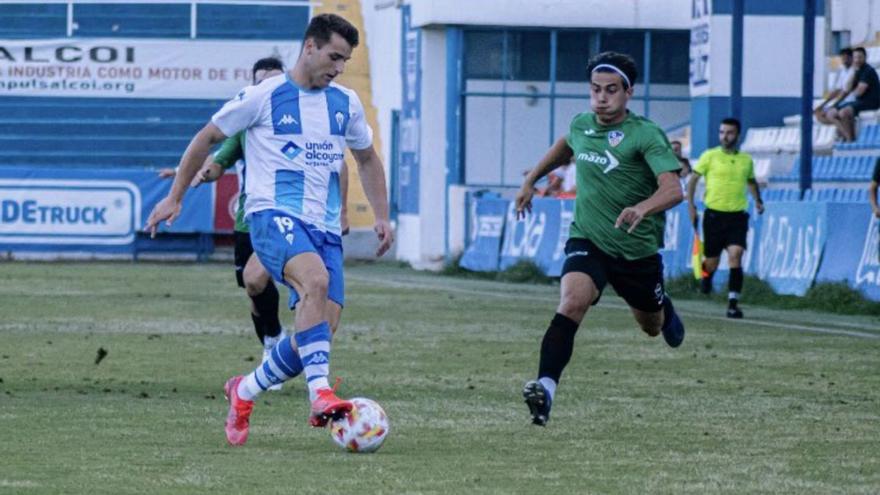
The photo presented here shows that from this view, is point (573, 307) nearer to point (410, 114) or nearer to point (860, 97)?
point (860, 97)

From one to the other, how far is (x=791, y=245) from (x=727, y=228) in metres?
2.36

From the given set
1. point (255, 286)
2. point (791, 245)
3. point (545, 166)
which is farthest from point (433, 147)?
point (545, 166)

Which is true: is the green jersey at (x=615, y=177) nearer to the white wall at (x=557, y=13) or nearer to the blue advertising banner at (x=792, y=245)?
the blue advertising banner at (x=792, y=245)

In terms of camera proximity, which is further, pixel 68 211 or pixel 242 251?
pixel 68 211

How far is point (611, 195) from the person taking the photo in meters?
11.3

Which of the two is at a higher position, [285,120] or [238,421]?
[285,120]

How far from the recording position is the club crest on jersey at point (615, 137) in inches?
443

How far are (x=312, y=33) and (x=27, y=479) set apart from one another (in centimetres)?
270

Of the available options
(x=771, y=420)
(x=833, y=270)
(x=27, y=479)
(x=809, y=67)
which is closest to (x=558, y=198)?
(x=809, y=67)

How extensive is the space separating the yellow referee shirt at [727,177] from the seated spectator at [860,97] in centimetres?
775

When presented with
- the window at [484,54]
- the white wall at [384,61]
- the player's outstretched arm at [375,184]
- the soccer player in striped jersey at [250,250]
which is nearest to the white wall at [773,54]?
the window at [484,54]

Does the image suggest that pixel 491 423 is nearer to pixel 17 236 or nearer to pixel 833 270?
pixel 833 270

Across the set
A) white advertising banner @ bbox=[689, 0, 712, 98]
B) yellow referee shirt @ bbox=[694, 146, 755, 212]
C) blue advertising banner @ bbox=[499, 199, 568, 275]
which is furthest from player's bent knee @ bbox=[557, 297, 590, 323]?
white advertising banner @ bbox=[689, 0, 712, 98]

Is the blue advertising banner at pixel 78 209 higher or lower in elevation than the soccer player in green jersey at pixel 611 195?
lower
